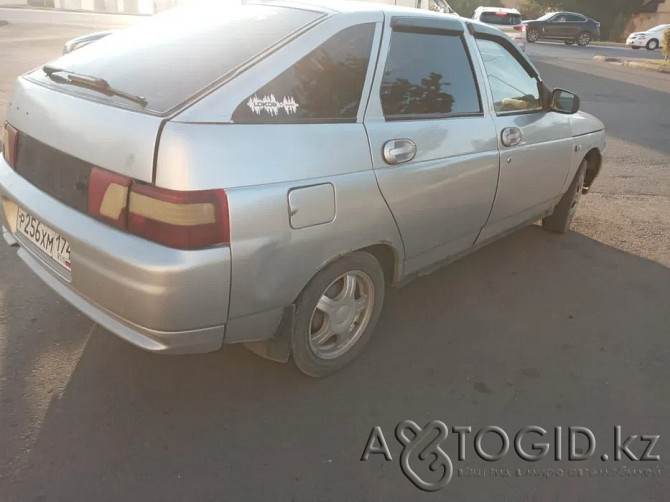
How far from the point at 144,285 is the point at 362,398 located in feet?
4.01

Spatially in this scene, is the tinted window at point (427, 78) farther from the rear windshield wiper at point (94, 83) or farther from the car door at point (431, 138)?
the rear windshield wiper at point (94, 83)

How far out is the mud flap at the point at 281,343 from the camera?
2.48 m

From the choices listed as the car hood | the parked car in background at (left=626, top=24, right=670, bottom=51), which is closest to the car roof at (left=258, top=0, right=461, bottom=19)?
the car hood

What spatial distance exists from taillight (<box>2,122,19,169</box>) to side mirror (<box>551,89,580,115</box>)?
330 cm

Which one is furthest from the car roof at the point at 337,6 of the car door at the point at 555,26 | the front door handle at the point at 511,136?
the car door at the point at 555,26

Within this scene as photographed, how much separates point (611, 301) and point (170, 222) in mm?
3099

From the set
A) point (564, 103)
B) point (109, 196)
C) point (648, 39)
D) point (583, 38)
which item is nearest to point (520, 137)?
point (564, 103)

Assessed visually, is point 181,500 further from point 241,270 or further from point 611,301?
point 611,301

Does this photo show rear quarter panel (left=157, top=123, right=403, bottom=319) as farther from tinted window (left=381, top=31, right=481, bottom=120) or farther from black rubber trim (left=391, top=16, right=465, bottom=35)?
black rubber trim (left=391, top=16, right=465, bottom=35)

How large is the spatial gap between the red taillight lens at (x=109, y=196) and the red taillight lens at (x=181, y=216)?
5 centimetres

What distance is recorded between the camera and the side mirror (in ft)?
13.0

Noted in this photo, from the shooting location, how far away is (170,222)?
205cm

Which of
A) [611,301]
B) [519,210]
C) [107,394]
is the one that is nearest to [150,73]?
[107,394]

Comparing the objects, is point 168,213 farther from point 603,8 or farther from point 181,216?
point 603,8
